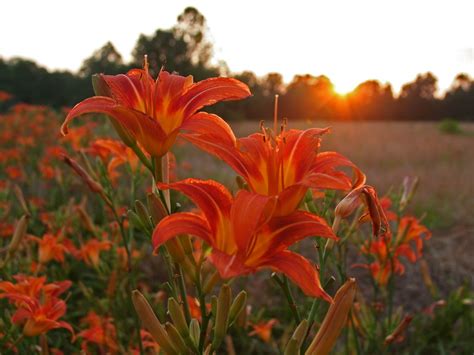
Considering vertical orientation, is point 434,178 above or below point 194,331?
below

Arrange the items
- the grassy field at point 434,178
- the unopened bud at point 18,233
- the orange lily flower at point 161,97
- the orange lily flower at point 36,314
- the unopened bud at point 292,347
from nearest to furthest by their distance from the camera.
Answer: the unopened bud at point 292,347 < the orange lily flower at point 161,97 < the orange lily flower at point 36,314 < the unopened bud at point 18,233 < the grassy field at point 434,178

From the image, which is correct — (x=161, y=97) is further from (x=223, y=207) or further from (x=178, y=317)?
(x=178, y=317)

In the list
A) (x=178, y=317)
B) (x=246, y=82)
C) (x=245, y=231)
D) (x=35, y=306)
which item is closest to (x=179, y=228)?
(x=245, y=231)

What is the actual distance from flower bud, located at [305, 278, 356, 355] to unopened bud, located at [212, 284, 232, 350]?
0.17m

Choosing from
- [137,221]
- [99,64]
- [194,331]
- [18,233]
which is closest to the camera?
[194,331]

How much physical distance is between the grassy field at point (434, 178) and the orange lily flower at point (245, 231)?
64 cm

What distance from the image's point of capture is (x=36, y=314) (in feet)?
4.55

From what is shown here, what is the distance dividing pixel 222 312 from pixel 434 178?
6.73 m

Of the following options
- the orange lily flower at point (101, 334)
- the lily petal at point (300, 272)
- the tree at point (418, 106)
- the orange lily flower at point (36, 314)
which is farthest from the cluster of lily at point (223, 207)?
the tree at point (418, 106)

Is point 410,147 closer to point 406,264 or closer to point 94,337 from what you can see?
point 406,264

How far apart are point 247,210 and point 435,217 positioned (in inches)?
194

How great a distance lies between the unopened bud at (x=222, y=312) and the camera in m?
0.87

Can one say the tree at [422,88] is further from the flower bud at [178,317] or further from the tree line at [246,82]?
the flower bud at [178,317]

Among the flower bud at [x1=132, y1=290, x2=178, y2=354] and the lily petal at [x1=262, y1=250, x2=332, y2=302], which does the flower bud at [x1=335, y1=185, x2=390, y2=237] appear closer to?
the lily petal at [x1=262, y1=250, x2=332, y2=302]
